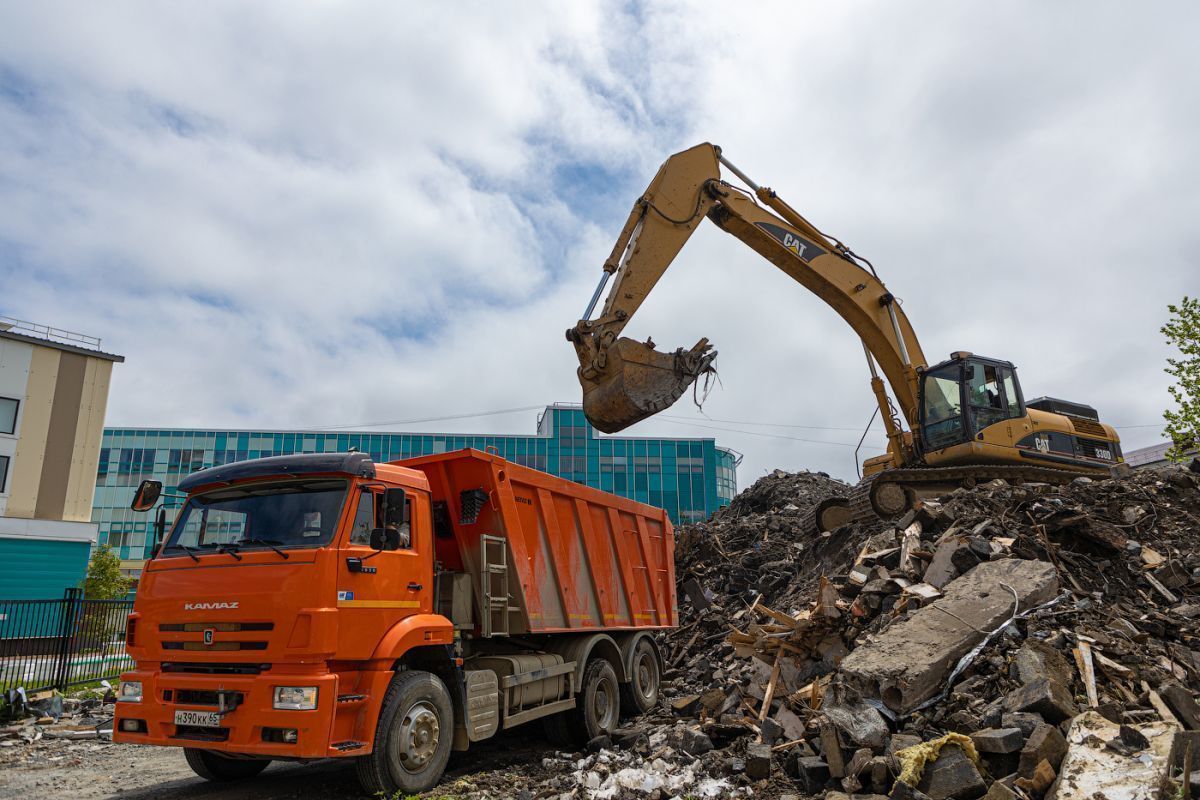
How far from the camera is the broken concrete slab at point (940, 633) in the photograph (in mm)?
6559

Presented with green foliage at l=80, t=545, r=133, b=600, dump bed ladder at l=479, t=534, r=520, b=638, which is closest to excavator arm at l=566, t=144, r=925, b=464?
dump bed ladder at l=479, t=534, r=520, b=638

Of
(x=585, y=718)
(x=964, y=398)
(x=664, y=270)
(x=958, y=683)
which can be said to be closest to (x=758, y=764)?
(x=958, y=683)

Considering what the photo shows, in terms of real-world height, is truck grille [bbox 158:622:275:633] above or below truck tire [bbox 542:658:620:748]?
above

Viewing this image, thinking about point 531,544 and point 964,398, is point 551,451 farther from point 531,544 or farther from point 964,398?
point 531,544

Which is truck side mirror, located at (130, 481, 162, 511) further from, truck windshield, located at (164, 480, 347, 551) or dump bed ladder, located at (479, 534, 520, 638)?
dump bed ladder, located at (479, 534, 520, 638)

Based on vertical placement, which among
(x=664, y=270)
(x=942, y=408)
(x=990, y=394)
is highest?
(x=664, y=270)

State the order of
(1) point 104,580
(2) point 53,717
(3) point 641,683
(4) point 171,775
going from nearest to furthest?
1. (4) point 171,775
2. (3) point 641,683
3. (2) point 53,717
4. (1) point 104,580

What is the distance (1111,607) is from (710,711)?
13.7 ft

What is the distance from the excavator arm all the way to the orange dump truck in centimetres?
189

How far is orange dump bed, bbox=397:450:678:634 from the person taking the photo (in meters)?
7.59

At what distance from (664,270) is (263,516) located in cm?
673

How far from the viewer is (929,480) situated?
13.1m

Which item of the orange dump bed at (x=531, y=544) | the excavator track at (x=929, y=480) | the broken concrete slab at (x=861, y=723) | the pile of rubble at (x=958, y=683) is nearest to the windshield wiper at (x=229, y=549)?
Result: the orange dump bed at (x=531, y=544)

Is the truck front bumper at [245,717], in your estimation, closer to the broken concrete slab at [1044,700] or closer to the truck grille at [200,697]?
the truck grille at [200,697]
